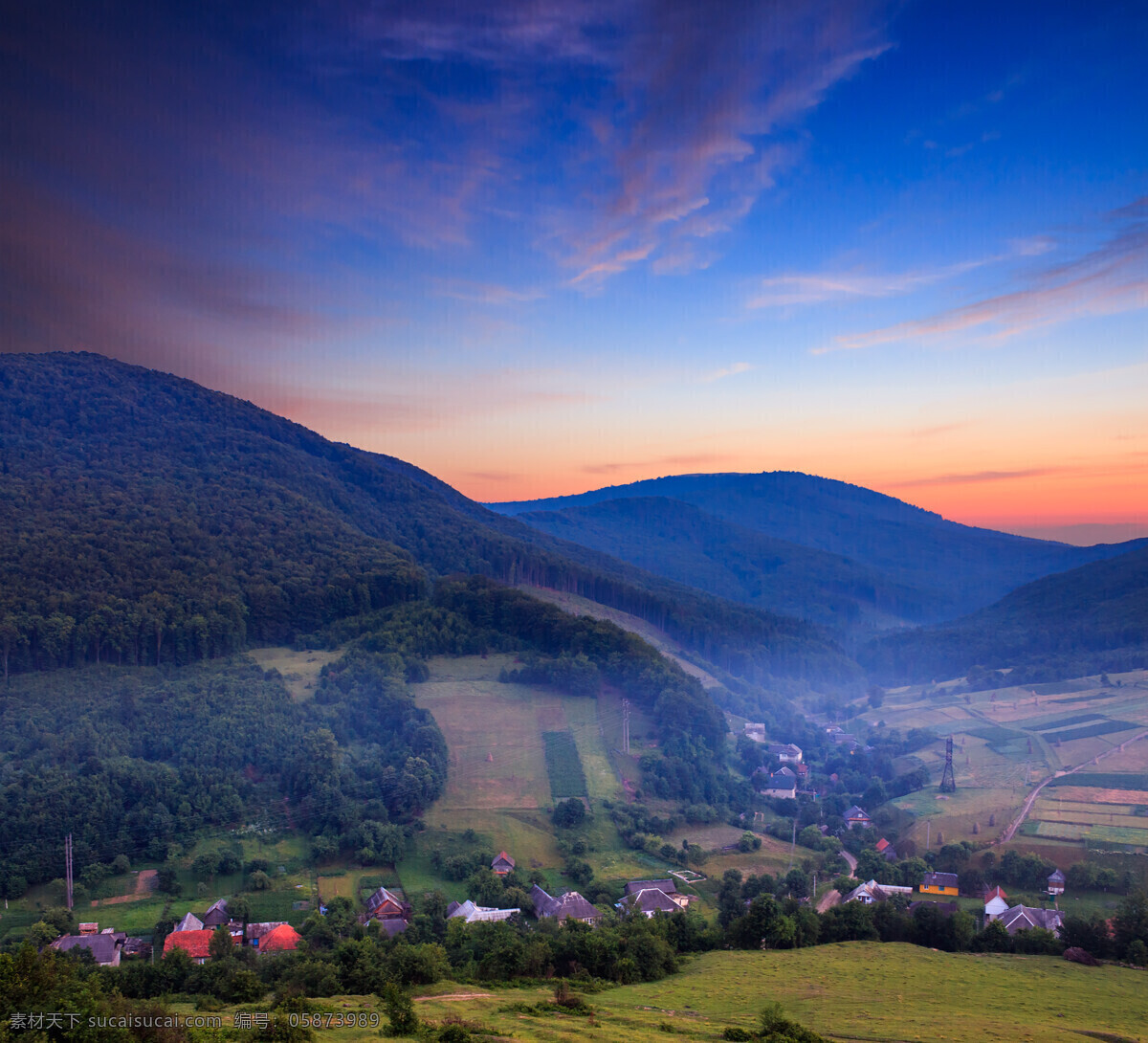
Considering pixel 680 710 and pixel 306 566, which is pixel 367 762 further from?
pixel 306 566

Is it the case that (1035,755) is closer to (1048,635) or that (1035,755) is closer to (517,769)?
(517,769)

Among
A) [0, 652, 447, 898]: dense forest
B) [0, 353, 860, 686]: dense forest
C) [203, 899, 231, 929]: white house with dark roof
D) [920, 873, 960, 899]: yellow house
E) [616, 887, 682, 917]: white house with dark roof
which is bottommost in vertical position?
[920, 873, 960, 899]: yellow house

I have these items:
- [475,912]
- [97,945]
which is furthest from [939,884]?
[97,945]

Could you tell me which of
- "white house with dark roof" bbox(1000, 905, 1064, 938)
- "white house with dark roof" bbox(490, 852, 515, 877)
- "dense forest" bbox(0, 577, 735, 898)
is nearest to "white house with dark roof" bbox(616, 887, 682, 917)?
"white house with dark roof" bbox(490, 852, 515, 877)

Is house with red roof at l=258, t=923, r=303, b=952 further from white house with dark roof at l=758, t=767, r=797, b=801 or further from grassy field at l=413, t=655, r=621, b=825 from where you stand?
white house with dark roof at l=758, t=767, r=797, b=801

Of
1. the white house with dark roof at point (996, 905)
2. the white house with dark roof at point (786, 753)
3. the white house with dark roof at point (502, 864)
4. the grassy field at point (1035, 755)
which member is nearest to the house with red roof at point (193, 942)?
the white house with dark roof at point (502, 864)

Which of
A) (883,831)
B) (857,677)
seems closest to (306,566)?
(883,831)
